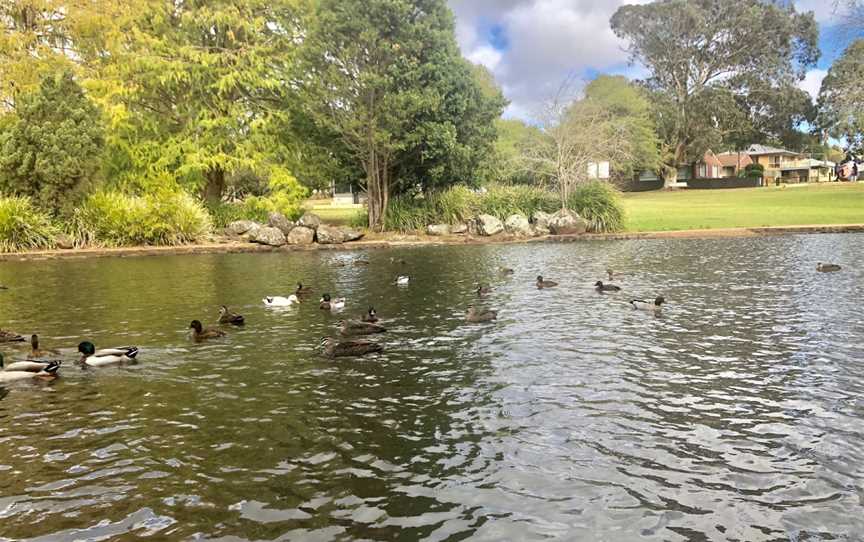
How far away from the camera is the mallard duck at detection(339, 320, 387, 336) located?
1166cm

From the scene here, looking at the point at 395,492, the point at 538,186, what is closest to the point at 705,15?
the point at 538,186

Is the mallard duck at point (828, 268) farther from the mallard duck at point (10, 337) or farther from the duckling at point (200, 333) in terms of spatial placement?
the mallard duck at point (10, 337)

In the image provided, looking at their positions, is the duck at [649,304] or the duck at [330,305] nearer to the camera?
the duck at [649,304]

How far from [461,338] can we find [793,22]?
77.2 meters

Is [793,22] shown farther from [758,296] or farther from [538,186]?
[758,296]

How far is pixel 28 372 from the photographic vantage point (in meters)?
9.22

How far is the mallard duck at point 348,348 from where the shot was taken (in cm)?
1030

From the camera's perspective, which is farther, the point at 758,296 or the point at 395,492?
the point at 758,296

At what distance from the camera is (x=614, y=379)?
28.9 feet

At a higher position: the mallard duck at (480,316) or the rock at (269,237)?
the rock at (269,237)

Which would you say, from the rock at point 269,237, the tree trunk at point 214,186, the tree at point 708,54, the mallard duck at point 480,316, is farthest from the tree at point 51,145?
the tree at point 708,54

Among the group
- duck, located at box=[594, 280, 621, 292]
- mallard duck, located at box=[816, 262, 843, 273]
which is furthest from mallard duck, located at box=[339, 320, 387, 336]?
mallard duck, located at box=[816, 262, 843, 273]

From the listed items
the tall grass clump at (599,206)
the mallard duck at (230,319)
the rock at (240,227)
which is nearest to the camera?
the mallard duck at (230,319)

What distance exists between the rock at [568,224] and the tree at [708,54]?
4419 centimetres
